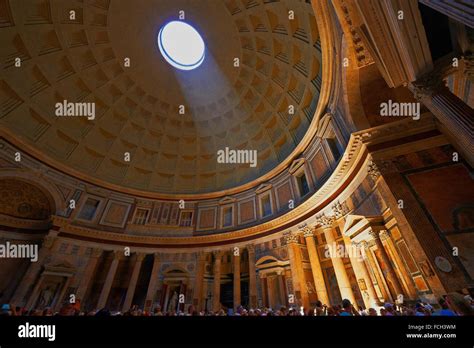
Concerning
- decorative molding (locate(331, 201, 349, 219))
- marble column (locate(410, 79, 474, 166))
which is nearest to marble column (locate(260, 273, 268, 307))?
decorative molding (locate(331, 201, 349, 219))

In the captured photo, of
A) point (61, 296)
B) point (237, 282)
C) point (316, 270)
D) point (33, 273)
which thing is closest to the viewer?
point (316, 270)

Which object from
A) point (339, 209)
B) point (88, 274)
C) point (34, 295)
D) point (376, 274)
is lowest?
point (376, 274)

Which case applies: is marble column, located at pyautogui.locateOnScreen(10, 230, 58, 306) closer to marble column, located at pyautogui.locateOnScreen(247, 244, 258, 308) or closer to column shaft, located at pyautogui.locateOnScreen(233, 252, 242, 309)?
column shaft, located at pyautogui.locateOnScreen(233, 252, 242, 309)

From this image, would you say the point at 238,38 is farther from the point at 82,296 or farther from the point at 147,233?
the point at 82,296

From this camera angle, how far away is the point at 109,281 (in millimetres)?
14852

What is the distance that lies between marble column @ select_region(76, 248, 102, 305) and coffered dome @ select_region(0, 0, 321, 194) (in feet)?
20.1

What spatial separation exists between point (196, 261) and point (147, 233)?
4.94 m

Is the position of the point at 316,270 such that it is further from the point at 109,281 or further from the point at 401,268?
the point at 109,281

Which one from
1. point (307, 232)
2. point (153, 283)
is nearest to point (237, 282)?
point (307, 232)

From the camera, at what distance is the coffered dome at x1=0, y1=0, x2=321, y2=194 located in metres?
13.8

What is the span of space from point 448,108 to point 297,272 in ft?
34.2

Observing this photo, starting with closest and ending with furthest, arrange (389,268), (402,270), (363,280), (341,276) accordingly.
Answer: (402,270)
(389,268)
(363,280)
(341,276)

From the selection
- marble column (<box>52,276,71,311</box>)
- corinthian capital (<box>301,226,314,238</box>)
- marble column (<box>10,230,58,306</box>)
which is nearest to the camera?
marble column (<box>10,230,58,306</box>)

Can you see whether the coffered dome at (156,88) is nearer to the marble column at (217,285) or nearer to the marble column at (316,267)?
the marble column at (217,285)
